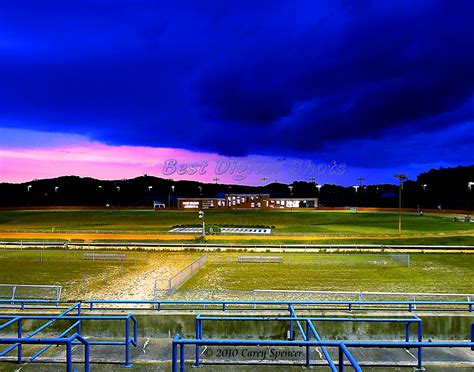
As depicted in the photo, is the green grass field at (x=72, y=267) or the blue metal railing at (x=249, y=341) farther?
the green grass field at (x=72, y=267)

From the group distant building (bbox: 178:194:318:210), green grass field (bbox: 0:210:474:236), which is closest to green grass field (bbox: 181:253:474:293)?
green grass field (bbox: 0:210:474:236)

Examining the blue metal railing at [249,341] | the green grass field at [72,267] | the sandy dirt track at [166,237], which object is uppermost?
the blue metal railing at [249,341]

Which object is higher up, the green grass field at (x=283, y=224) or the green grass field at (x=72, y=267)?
the green grass field at (x=283, y=224)

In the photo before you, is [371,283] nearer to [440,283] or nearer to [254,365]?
[440,283]

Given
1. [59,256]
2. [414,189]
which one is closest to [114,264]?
[59,256]

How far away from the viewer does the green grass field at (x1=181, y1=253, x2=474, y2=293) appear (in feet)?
77.9

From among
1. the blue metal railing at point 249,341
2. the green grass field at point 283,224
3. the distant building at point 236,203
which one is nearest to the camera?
the blue metal railing at point 249,341

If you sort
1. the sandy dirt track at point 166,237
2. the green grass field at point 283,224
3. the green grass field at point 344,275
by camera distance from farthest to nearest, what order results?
the green grass field at point 283,224
the sandy dirt track at point 166,237
the green grass field at point 344,275

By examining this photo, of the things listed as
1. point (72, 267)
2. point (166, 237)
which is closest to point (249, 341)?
point (72, 267)

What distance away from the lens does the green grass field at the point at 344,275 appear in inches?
935

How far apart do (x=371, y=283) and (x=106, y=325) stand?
16884 millimetres

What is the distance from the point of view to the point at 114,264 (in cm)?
3238

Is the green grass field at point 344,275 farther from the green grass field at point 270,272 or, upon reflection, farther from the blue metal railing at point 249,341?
the blue metal railing at point 249,341

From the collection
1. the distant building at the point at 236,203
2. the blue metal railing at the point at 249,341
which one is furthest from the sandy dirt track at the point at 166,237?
the distant building at the point at 236,203
